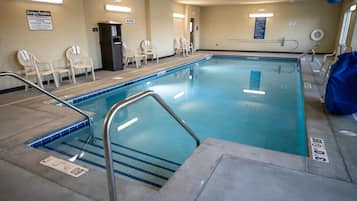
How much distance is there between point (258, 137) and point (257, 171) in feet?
4.50

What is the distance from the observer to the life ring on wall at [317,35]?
11.2 m

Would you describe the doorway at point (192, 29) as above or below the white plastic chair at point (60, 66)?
above

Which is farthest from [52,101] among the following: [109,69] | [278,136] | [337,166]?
[337,166]

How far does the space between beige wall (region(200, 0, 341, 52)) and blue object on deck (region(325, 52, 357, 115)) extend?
9306mm

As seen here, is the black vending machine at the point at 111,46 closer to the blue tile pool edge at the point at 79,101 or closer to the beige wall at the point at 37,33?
the beige wall at the point at 37,33

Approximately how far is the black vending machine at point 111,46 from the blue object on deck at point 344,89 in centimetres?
558

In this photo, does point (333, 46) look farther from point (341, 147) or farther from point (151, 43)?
point (341, 147)

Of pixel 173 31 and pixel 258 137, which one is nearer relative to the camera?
pixel 258 137

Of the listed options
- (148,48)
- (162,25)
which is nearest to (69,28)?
(148,48)

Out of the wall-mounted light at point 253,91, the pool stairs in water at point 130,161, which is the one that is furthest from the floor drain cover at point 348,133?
the wall-mounted light at point 253,91

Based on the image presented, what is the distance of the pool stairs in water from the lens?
2.43 m

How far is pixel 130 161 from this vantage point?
271 centimetres

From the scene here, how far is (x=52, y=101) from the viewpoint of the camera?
4.16 metres

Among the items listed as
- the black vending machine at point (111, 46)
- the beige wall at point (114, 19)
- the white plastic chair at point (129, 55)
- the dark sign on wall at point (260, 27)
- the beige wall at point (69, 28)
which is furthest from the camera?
the dark sign on wall at point (260, 27)
